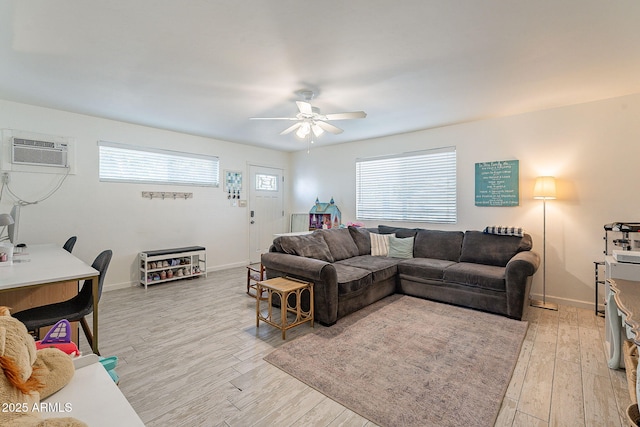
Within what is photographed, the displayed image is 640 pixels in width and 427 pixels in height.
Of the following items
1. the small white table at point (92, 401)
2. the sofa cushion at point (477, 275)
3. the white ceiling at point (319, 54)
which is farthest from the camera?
the sofa cushion at point (477, 275)

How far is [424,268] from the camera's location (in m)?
3.87

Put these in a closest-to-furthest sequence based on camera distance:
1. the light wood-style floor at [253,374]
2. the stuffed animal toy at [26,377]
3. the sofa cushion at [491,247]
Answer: the stuffed animal toy at [26,377] → the light wood-style floor at [253,374] → the sofa cushion at [491,247]

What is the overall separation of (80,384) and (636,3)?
3.42 meters

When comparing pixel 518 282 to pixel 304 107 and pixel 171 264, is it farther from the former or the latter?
pixel 171 264

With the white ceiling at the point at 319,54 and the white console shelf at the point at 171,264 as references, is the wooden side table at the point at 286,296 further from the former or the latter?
the white console shelf at the point at 171,264

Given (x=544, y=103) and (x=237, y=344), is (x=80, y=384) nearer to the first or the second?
(x=237, y=344)

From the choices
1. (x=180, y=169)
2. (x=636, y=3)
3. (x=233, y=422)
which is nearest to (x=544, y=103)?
(x=636, y=3)

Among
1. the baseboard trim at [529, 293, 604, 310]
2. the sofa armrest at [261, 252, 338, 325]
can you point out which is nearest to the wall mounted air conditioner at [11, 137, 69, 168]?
the sofa armrest at [261, 252, 338, 325]

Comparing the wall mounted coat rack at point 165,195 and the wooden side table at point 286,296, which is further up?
the wall mounted coat rack at point 165,195

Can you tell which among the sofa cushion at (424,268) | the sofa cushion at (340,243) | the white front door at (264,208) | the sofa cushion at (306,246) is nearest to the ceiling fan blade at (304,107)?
the sofa cushion at (306,246)

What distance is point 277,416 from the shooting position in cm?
177

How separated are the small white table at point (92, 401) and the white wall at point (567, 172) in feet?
15.1

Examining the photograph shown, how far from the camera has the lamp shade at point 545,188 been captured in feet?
11.6

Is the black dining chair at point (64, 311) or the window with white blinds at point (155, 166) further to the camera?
the window with white blinds at point (155, 166)
